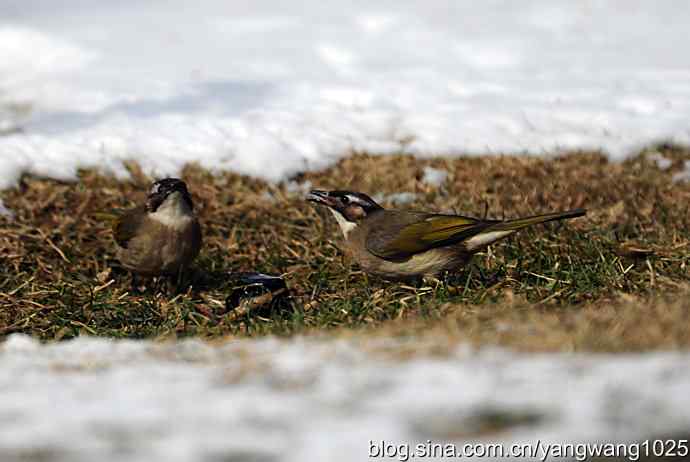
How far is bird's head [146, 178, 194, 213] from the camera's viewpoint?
25.5 feet

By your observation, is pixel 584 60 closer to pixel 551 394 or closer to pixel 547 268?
pixel 547 268

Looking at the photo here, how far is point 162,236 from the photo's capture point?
770 centimetres

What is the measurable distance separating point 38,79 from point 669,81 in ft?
31.0

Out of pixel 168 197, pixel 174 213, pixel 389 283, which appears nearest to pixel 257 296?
pixel 389 283

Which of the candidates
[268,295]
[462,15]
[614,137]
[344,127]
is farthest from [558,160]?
[462,15]

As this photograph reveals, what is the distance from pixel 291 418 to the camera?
10.4 feet

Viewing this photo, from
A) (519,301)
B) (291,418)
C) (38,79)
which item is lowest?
(38,79)

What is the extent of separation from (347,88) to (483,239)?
7.29m

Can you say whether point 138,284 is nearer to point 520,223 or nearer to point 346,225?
point 346,225

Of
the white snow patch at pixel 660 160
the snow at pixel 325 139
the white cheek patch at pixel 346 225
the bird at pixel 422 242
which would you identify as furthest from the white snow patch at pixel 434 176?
the bird at pixel 422 242

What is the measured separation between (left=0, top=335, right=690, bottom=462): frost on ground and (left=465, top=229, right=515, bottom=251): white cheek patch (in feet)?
9.43

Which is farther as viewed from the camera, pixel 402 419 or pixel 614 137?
pixel 614 137

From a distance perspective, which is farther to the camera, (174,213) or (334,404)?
(174,213)

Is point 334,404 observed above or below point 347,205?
above
